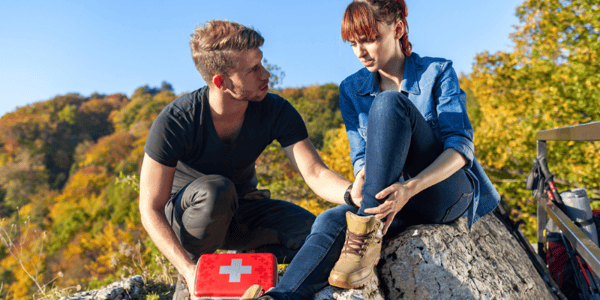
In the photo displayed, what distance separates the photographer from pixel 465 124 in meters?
1.79

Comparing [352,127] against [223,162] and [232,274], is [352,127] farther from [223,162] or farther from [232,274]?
[232,274]

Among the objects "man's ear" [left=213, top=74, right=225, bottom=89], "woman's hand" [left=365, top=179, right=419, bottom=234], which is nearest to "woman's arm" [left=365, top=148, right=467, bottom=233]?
"woman's hand" [left=365, top=179, right=419, bottom=234]

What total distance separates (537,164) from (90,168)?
37.6m

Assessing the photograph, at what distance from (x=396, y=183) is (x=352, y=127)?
73 cm

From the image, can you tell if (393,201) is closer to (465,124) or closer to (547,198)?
(465,124)

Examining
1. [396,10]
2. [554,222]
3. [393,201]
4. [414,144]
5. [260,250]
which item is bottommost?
[554,222]

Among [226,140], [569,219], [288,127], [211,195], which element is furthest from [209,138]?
[569,219]

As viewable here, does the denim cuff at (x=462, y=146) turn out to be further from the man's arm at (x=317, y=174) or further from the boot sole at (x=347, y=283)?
the boot sole at (x=347, y=283)

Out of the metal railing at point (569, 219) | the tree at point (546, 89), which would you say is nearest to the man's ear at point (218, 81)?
the metal railing at point (569, 219)

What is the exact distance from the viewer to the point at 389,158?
1459mm

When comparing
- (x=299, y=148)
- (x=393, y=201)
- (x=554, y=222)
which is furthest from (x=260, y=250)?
(x=554, y=222)

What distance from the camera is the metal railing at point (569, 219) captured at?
56.9 inches

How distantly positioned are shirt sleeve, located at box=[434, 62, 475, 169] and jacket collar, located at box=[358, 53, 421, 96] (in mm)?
114

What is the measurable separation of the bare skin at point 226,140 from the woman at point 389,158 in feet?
0.82
